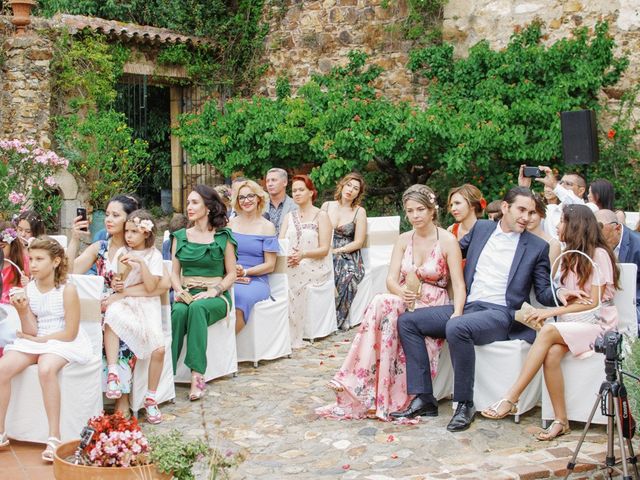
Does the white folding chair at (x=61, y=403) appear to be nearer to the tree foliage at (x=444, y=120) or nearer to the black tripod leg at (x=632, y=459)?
the black tripod leg at (x=632, y=459)

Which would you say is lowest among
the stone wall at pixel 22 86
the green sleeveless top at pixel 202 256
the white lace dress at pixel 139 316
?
the white lace dress at pixel 139 316

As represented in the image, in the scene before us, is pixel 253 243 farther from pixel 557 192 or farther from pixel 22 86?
pixel 22 86

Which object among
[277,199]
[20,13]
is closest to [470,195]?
[277,199]

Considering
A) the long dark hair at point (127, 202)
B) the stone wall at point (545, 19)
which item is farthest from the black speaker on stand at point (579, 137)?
the long dark hair at point (127, 202)

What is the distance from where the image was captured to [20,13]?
12.4 m

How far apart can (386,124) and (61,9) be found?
609 cm

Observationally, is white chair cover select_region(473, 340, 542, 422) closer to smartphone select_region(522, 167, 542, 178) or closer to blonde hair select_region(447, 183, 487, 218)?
blonde hair select_region(447, 183, 487, 218)

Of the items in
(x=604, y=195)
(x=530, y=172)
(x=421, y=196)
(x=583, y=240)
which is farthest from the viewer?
(x=530, y=172)

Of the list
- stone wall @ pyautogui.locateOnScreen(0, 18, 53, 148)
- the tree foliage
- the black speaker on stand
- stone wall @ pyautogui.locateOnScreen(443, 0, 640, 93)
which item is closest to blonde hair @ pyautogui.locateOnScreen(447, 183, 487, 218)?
the black speaker on stand

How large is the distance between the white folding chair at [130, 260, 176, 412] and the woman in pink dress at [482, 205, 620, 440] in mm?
2153

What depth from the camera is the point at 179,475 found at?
12.5ft

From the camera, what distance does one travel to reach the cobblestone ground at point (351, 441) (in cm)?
498

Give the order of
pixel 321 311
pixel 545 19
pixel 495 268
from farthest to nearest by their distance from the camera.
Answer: pixel 545 19 → pixel 321 311 → pixel 495 268

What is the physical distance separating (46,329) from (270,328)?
93.4 inches
